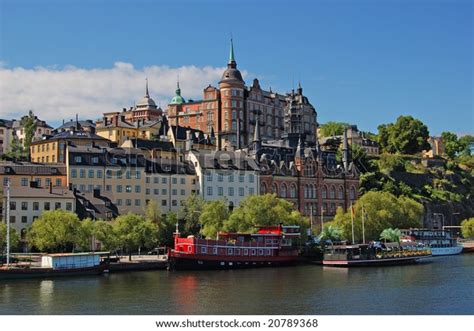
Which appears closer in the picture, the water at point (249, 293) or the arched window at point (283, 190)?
the water at point (249, 293)

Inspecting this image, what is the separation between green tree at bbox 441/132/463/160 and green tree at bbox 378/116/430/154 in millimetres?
16171

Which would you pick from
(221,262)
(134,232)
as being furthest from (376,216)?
(134,232)

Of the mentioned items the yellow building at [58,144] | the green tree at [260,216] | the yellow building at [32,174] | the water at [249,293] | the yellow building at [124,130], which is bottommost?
the water at [249,293]

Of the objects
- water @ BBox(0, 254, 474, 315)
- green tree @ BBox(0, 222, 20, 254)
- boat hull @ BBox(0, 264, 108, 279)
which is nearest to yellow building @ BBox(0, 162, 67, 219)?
green tree @ BBox(0, 222, 20, 254)

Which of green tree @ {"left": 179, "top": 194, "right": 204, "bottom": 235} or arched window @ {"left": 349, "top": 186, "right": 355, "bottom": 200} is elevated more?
arched window @ {"left": 349, "top": 186, "right": 355, "bottom": 200}

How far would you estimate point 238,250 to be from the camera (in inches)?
3533

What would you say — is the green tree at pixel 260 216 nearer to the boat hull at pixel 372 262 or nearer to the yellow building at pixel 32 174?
the boat hull at pixel 372 262

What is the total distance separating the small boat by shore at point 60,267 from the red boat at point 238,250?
9.42 metres

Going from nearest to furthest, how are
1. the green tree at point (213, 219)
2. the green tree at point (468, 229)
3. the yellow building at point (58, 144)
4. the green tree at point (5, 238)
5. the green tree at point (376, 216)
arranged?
the green tree at point (5, 238) → the green tree at point (213, 219) → the green tree at point (376, 216) → the yellow building at point (58, 144) → the green tree at point (468, 229)

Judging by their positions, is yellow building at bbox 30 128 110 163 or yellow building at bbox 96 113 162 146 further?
yellow building at bbox 96 113 162 146

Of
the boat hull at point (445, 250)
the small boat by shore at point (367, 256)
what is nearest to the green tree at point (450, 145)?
the boat hull at point (445, 250)

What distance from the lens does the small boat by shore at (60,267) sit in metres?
71.8

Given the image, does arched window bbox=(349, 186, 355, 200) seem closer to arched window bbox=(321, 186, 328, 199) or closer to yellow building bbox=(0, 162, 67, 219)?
arched window bbox=(321, 186, 328, 199)

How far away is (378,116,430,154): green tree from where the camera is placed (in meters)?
167
